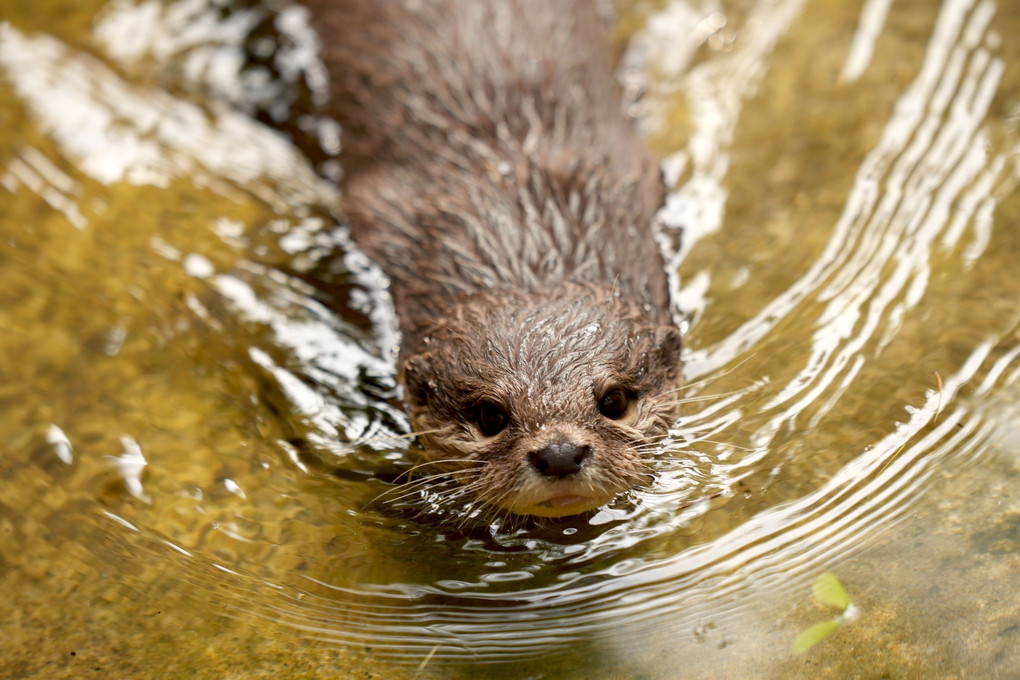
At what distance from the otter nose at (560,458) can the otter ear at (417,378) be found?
0.54 metres

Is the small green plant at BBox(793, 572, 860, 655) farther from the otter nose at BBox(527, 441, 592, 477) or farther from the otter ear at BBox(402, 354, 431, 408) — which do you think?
the otter ear at BBox(402, 354, 431, 408)

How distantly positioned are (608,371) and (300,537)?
2.80 feet

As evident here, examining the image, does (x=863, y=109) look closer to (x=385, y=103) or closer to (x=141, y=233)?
(x=385, y=103)

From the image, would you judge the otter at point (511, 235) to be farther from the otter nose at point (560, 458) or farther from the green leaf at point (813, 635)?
the green leaf at point (813, 635)

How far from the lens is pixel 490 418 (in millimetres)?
2439

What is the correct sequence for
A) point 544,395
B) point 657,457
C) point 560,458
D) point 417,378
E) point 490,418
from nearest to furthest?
point 560,458 < point 544,395 < point 490,418 < point 657,457 < point 417,378

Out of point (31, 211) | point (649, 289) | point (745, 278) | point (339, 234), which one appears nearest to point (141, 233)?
point (31, 211)

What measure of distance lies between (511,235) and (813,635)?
1.40 m

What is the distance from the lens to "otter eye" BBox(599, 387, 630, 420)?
241cm

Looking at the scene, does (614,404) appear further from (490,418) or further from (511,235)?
(511,235)

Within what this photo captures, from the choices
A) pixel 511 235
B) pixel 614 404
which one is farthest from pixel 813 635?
pixel 511 235

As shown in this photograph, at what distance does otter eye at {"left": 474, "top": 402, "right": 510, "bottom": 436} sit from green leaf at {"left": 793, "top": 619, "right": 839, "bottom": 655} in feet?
2.67

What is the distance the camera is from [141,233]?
335 cm

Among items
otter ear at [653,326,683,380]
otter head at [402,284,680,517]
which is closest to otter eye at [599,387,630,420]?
otter head at [402,284,680,517]
